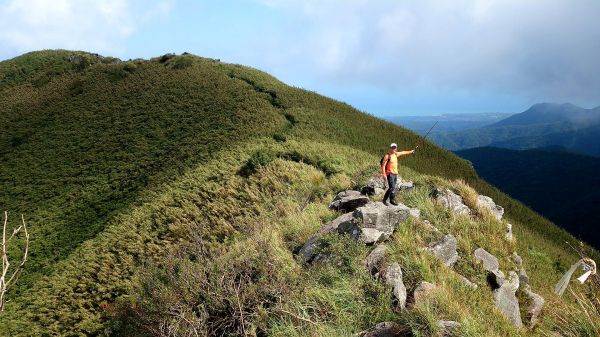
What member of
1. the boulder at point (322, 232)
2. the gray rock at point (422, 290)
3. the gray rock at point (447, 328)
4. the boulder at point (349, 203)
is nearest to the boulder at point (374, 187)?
the boulder at point (349, 203)

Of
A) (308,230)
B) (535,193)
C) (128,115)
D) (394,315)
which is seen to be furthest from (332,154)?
(535,193)

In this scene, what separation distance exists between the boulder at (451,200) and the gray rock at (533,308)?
340cm

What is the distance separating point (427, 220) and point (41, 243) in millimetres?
24561

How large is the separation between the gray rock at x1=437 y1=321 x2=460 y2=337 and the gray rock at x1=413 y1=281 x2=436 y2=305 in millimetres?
697

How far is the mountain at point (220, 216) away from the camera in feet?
27.3

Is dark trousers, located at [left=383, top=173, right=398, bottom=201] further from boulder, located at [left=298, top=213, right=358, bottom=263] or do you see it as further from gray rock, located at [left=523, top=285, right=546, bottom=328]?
gray rock, located at [left=523, top=285, right=546, bottom=328]

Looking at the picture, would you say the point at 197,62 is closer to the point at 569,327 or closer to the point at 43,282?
the point at 43,282

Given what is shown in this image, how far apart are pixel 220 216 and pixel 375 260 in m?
15.4

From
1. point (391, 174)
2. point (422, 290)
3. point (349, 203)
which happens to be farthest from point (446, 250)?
point (349, 203)

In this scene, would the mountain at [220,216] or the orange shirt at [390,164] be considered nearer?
the mountain at [220,216]

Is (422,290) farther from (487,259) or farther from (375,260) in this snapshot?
(487,259)

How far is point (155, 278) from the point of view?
1245cm

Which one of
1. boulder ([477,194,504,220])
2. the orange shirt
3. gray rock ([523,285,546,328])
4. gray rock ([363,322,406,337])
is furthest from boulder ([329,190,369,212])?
gray rock ([363,322,406,337])

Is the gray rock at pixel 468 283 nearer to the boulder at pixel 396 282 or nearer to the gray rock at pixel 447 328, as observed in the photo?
the boulder at pixel 396 282
